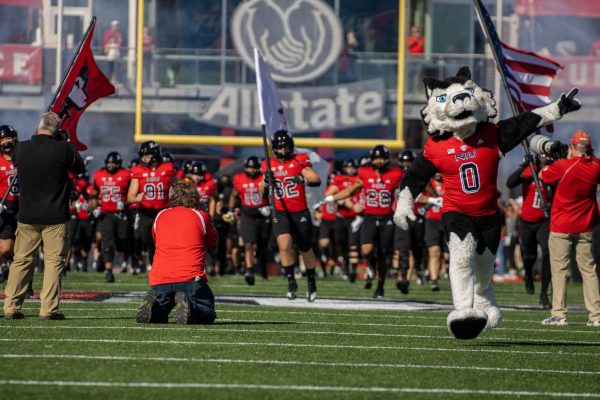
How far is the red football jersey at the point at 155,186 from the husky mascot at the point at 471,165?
29.3ft

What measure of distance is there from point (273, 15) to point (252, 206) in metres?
11.4

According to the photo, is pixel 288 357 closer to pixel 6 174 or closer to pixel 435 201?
pixel 6 174

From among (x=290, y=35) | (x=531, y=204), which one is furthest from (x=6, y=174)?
(x=290, y=35)

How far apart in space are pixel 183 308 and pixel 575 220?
13.2 feet

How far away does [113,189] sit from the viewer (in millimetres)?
21578

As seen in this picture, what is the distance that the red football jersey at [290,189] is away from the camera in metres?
16.1

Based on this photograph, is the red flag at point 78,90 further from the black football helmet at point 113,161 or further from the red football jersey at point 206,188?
the red football jersey at point 206,188

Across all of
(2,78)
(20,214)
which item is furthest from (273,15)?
(20,214)

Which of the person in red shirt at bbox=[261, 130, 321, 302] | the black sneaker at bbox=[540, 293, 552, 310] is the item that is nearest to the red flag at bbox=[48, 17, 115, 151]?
the person in red shirt at bbox=[261, 130, 321, 302]

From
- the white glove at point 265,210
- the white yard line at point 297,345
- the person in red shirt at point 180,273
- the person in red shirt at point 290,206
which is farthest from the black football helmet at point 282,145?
the white yard line at point 297,345

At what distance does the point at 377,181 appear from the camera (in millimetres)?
18547

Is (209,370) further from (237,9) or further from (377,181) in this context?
(237,9)

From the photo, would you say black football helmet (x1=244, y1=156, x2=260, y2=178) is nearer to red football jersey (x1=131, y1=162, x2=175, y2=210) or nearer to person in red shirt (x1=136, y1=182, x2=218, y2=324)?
red football jersey (x1=131, y1=162, x2=175, y2=210)

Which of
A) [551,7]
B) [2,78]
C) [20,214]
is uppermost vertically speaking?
[551,7]
